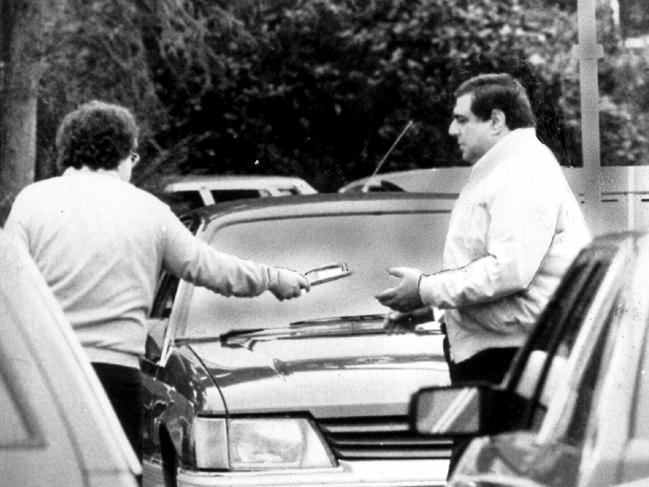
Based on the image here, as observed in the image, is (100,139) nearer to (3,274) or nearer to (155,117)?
(3,274)

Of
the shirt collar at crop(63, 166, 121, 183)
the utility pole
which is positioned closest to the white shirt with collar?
the utility pole

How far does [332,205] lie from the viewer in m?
6.70

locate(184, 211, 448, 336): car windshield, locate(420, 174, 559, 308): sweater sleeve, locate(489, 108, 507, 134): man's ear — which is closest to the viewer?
locate(420, 174, 559, 308): sweater sleeve

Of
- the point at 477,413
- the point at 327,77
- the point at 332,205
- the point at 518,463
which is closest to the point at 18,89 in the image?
the point at 327,77

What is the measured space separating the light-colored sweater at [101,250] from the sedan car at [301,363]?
0.39 metres

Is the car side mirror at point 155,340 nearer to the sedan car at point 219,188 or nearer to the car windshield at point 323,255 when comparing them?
the car windshield at point 323,255

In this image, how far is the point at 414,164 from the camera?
59.6 ft

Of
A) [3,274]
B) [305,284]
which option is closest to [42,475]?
[3,274]

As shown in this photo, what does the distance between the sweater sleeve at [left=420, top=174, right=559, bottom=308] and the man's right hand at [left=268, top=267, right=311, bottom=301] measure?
0.84 metres

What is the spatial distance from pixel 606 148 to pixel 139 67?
4.73 m

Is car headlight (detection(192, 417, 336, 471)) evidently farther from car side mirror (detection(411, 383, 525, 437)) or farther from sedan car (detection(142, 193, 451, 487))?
car side mirror (detection(411, 383, 525, 437))

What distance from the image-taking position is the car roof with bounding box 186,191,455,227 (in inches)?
262

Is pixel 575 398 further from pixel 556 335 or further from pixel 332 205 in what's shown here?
pixel 332 205

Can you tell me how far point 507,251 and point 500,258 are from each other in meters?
0.03
